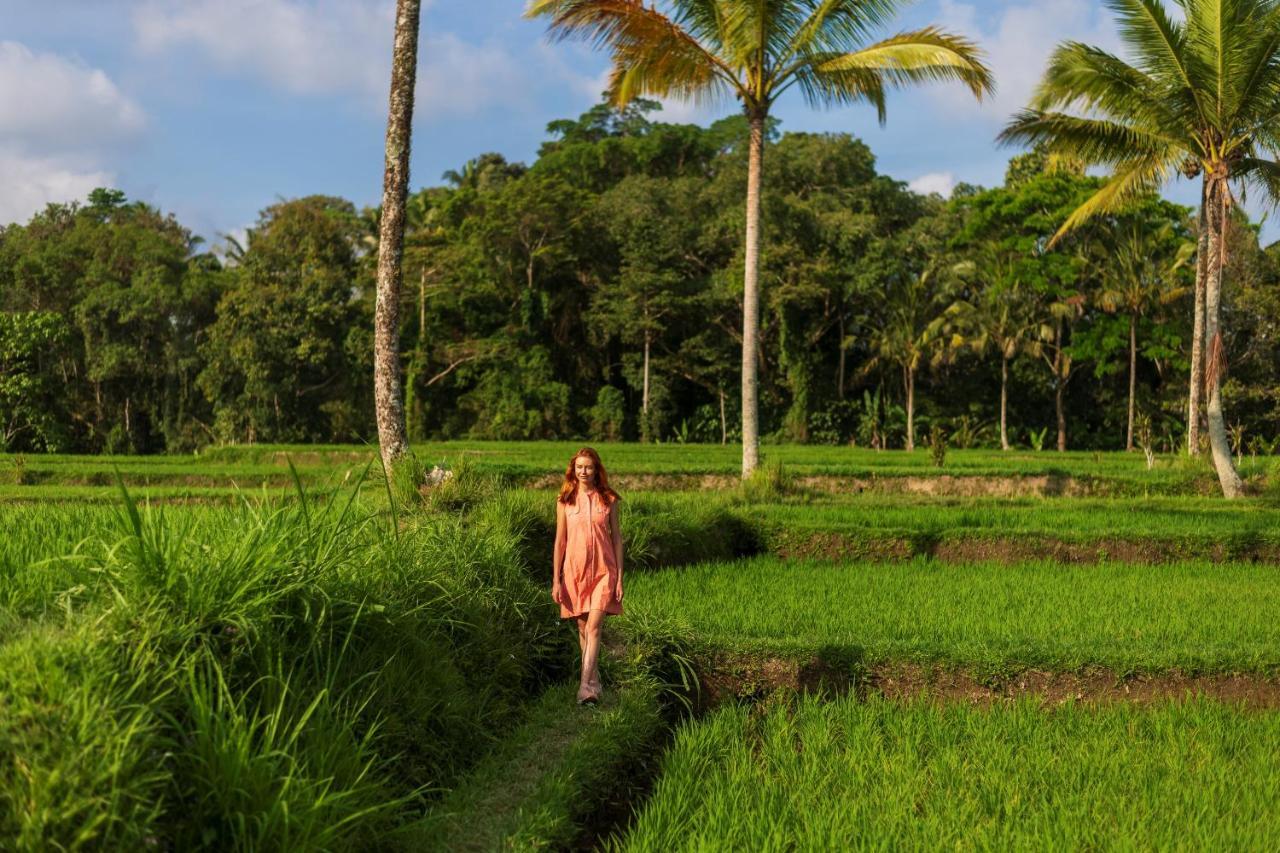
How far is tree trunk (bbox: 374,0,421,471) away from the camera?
9820 mm

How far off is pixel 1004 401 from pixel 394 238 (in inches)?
929

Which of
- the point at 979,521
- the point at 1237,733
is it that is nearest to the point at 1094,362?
the point at 979,521

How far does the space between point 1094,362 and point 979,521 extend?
22107 mm

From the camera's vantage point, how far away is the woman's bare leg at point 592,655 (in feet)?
16.6

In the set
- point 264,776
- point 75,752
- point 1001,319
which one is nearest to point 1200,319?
point 1001,319

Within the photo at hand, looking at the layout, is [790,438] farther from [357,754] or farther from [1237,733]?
[357,754]

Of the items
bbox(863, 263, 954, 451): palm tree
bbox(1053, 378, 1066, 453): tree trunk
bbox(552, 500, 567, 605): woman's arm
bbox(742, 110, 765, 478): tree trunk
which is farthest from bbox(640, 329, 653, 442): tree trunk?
bbox(552, 500, 567, 605): woman's arm

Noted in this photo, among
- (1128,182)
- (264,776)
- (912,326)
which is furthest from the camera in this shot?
(912,326)

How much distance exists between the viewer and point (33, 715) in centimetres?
267

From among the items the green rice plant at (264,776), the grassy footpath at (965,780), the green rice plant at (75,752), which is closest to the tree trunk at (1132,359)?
the grassy footpath at (965,780)

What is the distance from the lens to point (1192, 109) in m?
14.8

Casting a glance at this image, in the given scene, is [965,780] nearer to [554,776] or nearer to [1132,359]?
[554,776]

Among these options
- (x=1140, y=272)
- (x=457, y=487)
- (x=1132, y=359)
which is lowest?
(x=457, y=487)

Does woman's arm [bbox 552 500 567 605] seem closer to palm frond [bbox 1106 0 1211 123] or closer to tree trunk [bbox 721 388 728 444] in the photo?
palm frond [bbox 1106 0 1211 123]
